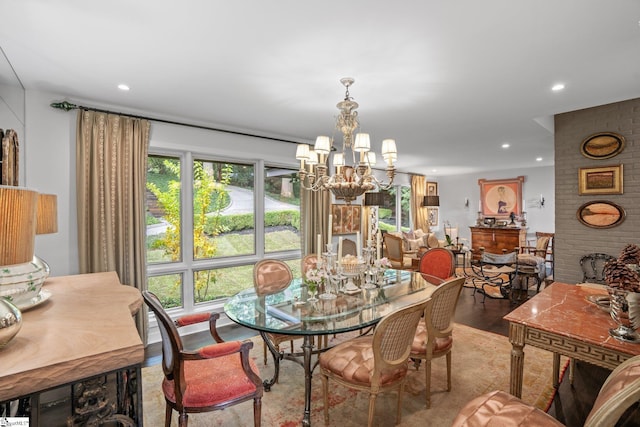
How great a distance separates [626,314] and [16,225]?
2.67m

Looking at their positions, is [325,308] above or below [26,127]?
below

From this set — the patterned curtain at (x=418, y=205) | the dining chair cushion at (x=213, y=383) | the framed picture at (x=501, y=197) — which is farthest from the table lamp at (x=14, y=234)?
the framed picture at (x=501, y=197)

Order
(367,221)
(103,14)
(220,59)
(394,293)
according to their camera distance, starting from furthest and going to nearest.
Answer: (367,221), (394,293), (220,59), (103,14)

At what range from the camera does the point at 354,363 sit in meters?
1.95

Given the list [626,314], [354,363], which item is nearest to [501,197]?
[626,314]

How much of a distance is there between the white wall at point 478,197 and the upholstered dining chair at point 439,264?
5955 mm

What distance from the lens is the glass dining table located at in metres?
1.97

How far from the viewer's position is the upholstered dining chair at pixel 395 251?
6.23 metres

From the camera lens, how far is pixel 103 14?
1693 mm

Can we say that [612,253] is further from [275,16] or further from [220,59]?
[220,59]

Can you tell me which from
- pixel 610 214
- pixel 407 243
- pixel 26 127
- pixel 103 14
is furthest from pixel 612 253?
pixel 26 127

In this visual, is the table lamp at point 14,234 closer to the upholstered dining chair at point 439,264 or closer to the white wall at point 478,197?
the upholstered dining chair at point 439,264

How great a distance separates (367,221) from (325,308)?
4.11m

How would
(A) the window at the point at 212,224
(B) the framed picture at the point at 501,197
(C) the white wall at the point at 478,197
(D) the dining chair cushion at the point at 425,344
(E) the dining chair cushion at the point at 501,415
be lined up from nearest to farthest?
(E) the dining chair cushion at the point at 501,415, (D) the dining chair cushion at the point at 425,344, (A) the window at the point at 212,224, (C) the white wall at the point at 478,197, (B) the framed picture at the point at 501,197
